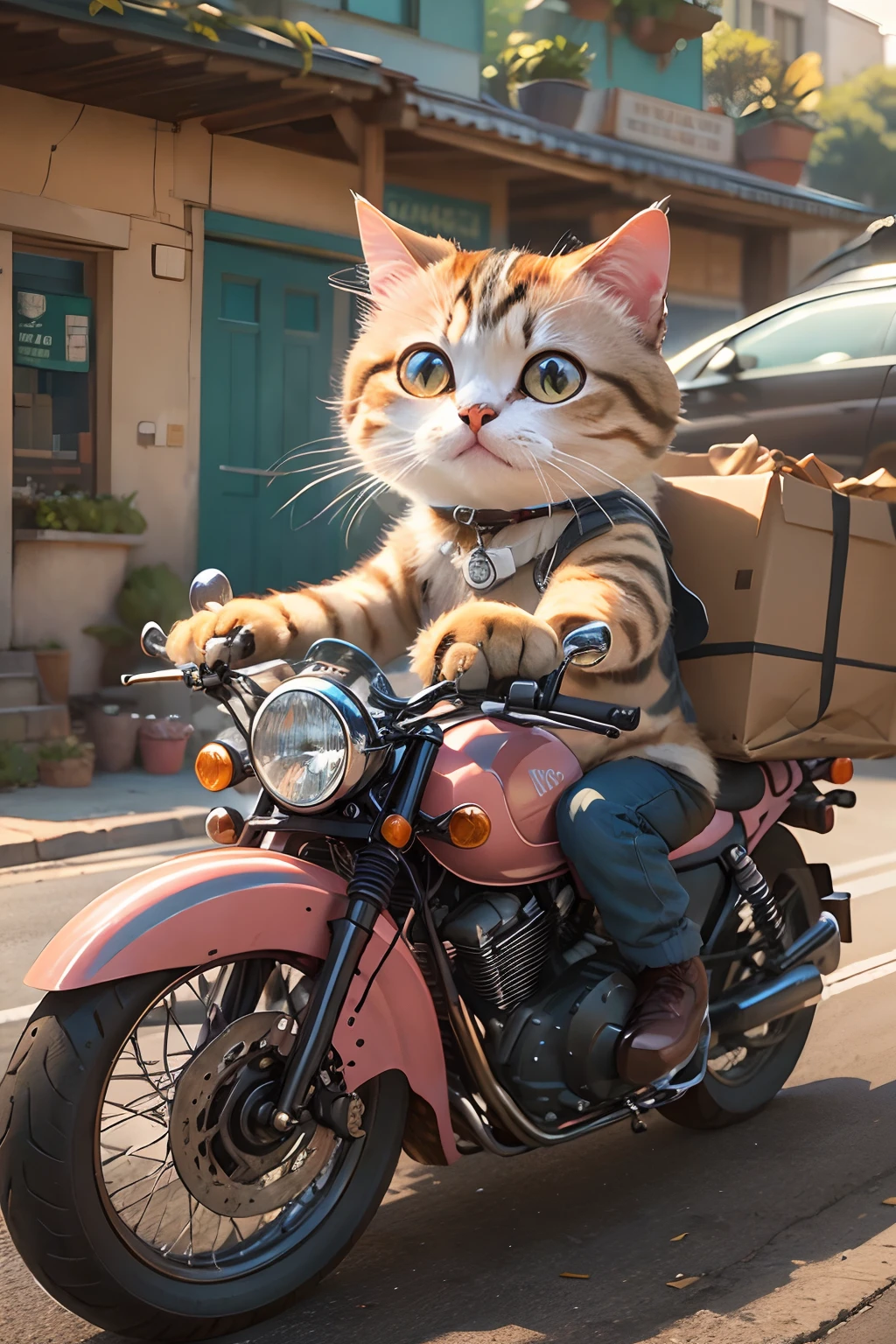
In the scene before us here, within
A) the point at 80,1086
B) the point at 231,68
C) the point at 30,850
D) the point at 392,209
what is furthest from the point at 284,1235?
the point at 392,209

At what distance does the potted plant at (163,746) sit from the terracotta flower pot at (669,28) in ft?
36.0

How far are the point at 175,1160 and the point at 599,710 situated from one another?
3.28ft

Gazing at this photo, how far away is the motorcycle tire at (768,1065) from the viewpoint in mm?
3516

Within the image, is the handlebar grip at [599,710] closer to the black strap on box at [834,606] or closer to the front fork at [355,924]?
the front fork at [355,924]

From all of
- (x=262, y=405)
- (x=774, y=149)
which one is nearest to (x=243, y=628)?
(x=262, y=405)

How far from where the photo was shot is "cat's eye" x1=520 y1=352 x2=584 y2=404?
2961mm

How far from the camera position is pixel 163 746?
8930 mm

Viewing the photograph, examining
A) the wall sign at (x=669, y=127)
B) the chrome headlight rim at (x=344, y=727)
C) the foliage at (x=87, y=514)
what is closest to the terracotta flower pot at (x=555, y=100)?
the wall sign at (x=669, y=127)

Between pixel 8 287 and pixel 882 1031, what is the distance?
756 centimetres

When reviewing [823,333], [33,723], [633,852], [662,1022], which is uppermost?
[823,333]

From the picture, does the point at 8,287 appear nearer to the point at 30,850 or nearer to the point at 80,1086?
the point at 30,850

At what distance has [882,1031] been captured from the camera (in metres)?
4.34

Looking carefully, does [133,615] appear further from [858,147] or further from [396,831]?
[858,147]

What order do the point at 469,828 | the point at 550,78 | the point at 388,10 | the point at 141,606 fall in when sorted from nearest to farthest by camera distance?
1. the point at 469,828
2. the point at 141,606
3. the point at 388,10
4. the point at 550,78
